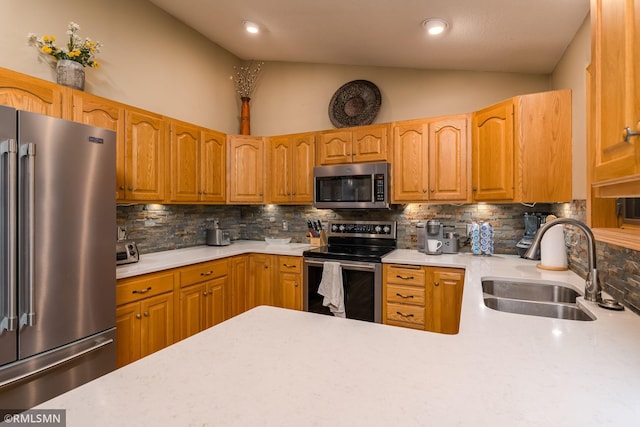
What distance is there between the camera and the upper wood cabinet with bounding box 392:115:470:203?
284 centimetres

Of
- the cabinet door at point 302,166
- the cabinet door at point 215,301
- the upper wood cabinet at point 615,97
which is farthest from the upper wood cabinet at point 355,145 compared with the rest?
the upper wood cabinet at point 615,97

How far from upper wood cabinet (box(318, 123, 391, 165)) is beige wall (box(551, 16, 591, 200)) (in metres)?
1.40

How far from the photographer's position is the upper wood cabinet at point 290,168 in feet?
11.3

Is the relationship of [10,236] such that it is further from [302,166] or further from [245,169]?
[302,166]

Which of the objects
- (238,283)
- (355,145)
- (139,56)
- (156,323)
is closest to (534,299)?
(355,145)

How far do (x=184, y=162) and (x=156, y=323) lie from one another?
144 cm

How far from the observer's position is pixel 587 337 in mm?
1042

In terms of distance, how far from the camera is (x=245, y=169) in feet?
11.8

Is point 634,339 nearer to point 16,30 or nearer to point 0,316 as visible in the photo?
point 0,316

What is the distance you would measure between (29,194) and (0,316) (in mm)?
574

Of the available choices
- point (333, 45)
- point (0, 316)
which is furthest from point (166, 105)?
point (0, 316)

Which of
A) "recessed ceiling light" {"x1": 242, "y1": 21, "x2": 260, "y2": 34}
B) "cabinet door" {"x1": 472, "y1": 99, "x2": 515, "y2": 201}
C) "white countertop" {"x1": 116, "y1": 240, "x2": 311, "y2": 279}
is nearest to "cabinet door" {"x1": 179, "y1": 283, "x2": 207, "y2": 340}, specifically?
"white countertop" {"x1": 116, "y1": 240, "x2": 311, "y2": 279}

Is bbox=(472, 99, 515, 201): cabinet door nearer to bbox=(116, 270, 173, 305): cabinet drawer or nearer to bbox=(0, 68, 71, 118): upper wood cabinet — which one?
bbox=(116, 270, 173, 305): cabinet drawer

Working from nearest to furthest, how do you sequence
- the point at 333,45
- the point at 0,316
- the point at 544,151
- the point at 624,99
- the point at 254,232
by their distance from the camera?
the point at 624,99, the point at 0,316, the point at 544,151, the point at 333,45, the point at 254,232
